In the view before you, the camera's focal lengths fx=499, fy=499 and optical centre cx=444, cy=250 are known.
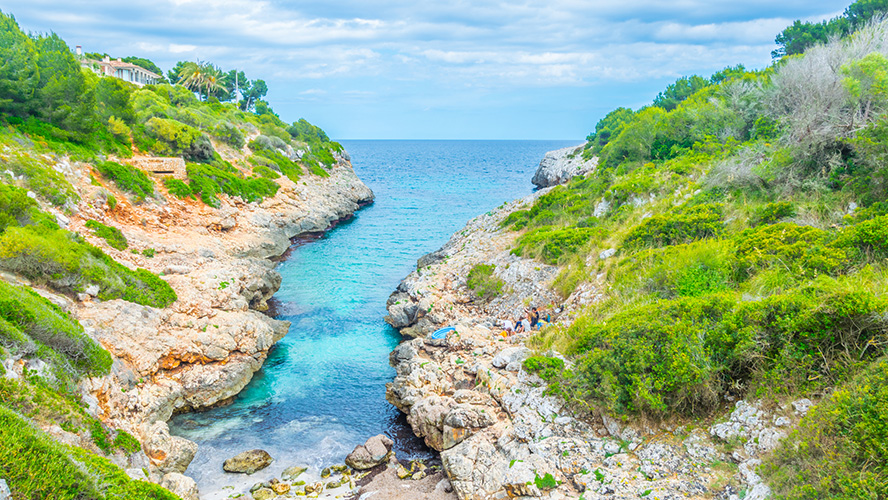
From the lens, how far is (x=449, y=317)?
2378cm

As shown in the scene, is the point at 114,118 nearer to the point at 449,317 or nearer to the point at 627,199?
the point at 449,317

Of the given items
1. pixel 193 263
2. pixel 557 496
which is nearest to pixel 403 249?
pixel 193 263

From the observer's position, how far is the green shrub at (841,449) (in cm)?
748

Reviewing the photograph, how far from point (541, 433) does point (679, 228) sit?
37.1ft

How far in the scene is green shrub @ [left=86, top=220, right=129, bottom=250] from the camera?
82.9 ft

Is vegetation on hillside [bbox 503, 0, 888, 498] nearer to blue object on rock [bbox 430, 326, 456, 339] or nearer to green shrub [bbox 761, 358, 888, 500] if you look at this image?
green shrub [bbox 761, 358, 888, 500]

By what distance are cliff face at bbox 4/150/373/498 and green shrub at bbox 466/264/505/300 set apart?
32.5ft

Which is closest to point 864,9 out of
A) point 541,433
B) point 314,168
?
point 541,433

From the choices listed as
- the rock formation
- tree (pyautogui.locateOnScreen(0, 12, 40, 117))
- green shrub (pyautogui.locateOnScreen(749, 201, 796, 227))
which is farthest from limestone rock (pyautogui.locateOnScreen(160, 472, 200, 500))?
tree (pyautogui.locateOnScreen(0, 12, 40, 117))

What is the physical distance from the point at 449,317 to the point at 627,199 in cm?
1243

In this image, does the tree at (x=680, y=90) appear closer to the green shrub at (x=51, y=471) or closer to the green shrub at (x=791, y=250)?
the green shrub at (x=791, y=250)

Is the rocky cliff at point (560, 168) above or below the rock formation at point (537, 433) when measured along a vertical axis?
above

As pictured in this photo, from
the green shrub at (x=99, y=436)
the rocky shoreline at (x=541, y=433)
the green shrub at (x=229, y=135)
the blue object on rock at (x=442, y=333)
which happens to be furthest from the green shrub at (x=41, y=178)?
the green shrub at (x=229, y=135)

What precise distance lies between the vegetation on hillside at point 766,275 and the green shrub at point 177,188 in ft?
82.2
